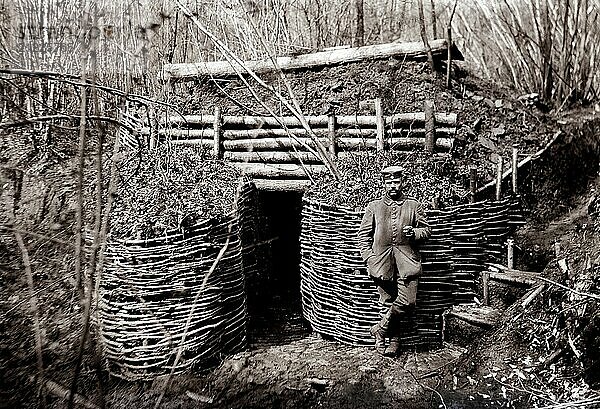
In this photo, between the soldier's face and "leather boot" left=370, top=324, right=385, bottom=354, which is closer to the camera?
the soldier's face

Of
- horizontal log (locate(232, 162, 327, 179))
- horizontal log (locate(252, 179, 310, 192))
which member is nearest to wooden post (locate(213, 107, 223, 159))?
horizontal log (locate(232, 162, 327, 179))

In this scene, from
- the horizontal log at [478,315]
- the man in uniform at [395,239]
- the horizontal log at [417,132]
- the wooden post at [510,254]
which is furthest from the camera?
the horizontal log at [417,132]

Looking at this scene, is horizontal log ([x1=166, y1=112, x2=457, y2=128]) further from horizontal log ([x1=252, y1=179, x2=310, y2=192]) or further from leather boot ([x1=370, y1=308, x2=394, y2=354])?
leather boot ([x1=370, y1=308, x2=394, y2=354])

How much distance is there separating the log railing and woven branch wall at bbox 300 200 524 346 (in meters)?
1.58

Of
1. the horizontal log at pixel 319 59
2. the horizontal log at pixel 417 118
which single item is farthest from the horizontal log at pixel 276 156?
the horizontal log at pixel 319 59

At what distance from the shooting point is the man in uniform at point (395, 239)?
639 centimetres

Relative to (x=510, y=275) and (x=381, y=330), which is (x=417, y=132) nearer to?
(x=510, y=275)

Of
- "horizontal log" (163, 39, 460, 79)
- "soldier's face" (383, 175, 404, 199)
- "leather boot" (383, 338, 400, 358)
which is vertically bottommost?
"leather boot" (383, 338, 400, 358)

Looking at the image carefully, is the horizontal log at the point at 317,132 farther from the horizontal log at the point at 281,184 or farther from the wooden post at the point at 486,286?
the wooden post at the point at 486,286

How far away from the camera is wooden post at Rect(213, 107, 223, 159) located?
32.0ft

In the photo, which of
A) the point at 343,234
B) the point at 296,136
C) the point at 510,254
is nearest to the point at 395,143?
the point at 296,136

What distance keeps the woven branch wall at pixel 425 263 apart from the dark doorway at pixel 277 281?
684mm

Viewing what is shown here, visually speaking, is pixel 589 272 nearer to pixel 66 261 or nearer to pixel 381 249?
pixel 381 249

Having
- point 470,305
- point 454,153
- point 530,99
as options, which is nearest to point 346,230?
point 470,305
